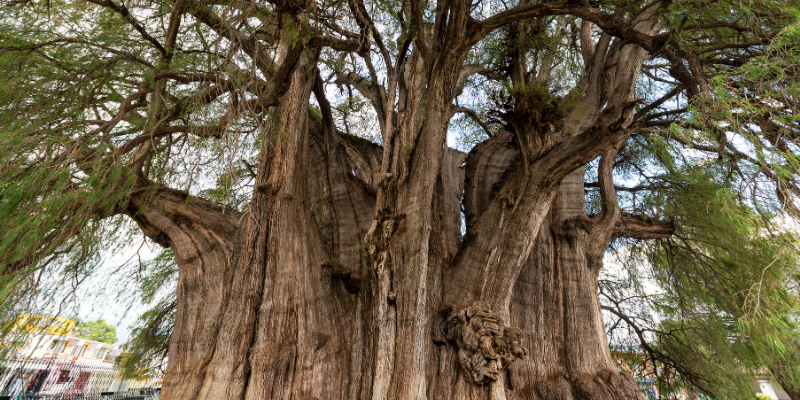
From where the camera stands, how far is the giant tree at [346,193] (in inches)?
97.7

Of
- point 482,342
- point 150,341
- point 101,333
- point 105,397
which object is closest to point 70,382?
point 105,397

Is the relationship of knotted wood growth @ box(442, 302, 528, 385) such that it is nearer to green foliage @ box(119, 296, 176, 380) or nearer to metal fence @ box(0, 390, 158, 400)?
green foliage @ box(119, 296, 176, 380)

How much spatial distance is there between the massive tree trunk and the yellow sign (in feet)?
2.84

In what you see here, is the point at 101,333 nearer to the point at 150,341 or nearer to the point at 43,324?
the point at 150,341

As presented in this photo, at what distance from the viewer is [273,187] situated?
3666mm

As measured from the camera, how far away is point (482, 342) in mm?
2818

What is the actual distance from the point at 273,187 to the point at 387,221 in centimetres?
126

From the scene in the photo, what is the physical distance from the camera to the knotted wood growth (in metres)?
2.78

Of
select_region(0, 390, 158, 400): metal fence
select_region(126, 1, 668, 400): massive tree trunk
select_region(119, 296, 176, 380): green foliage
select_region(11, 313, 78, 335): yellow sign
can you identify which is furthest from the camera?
select_region(0, 390, 158, 400): metal fence

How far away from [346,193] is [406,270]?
1.76 metres

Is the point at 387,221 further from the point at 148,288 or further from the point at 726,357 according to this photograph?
the point at 726,357

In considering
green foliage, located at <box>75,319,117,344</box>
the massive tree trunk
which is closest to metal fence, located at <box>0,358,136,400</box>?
the massive tree trunk

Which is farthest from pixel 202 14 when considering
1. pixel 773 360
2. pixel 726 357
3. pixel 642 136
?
pixel 726 357

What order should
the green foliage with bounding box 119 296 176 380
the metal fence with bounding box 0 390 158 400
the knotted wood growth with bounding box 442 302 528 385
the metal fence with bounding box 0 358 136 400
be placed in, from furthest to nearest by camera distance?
the metal fence with bounding box 0 358 136 400 < the metal fence with bounding box 0 390 158 400 < the green foliage with bounding box 119 296 176 380 < the knotted wood growth with bounding box 442 302 528 385
